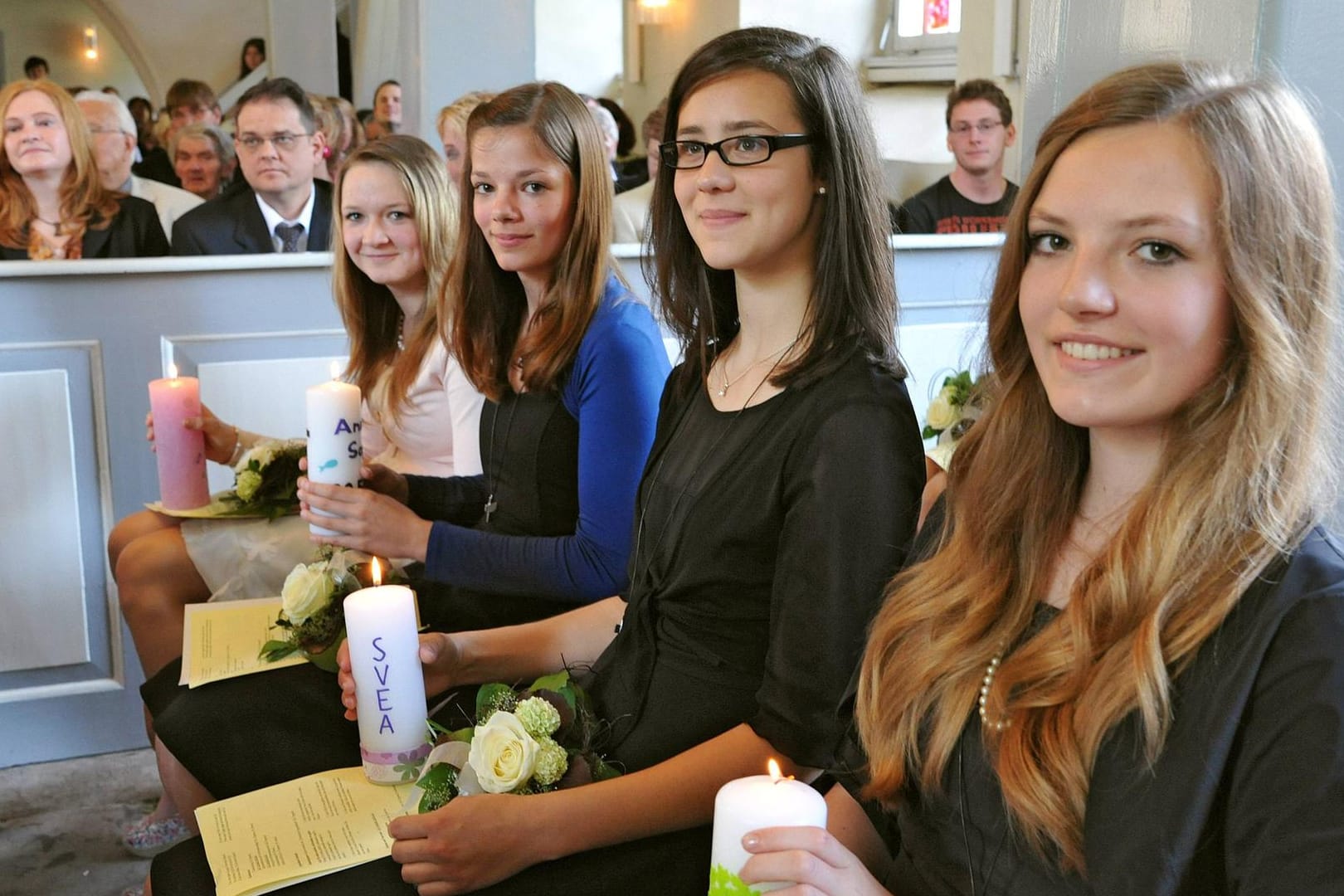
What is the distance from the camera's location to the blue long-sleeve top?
67.5 inches

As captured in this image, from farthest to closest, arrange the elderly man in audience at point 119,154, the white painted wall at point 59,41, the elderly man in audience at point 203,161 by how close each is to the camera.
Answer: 1. the white painted wall at point 59,41
2. the elderly man in audience at point 203,161
3. the elderly man in audience at point 119,154

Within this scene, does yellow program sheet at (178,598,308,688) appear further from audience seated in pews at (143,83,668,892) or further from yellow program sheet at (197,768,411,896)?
yellow program sheet at (197,768,411,896)

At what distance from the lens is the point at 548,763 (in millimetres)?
1241

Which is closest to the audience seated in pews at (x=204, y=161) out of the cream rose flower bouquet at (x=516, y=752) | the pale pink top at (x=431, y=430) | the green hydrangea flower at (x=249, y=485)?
the pale pink top at (x=431, y=430)

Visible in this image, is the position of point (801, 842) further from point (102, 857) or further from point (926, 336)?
point (926, 336)

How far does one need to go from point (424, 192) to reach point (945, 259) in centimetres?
152

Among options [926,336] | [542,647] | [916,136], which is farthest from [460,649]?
[916,136]

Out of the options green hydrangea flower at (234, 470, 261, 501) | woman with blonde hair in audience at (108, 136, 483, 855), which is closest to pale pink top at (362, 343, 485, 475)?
woman with blonde hair in audience at (108, 136, 483, 855)

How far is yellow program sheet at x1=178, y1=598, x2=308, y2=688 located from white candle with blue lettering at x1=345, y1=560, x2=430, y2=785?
0.41 m

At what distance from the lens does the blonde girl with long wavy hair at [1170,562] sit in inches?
31.8

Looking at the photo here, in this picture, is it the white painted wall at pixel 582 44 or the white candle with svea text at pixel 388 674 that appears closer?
the white candle with svea text at pixel 388 674

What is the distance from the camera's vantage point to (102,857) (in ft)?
7.77

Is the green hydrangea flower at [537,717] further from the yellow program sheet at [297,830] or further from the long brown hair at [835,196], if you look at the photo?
the long brown hair at [835,196]

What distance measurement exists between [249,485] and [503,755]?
47.1 inches
